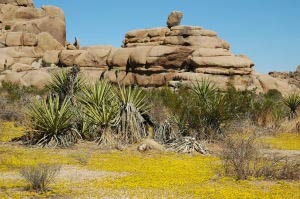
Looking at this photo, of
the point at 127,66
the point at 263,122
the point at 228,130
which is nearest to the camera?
the point at 228,130

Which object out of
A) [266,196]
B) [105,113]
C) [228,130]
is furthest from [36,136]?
[266,196]

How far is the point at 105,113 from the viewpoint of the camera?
18.0m

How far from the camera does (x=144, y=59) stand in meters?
48.2

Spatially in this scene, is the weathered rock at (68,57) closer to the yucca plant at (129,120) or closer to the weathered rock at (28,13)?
the weathered rock at (28,13)

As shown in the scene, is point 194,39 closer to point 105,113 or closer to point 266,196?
point 105,113

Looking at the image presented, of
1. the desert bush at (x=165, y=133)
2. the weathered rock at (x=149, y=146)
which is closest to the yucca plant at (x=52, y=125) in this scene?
the weathered rock at (x=149, y=146)

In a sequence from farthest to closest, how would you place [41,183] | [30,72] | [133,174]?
[30,72], [133,174], [41,183]

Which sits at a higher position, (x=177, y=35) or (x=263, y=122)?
(x=177, y=35)

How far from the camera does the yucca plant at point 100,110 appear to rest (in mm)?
17969

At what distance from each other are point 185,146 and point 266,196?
23.9 feet

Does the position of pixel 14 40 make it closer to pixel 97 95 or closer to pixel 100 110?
pixel 97 95

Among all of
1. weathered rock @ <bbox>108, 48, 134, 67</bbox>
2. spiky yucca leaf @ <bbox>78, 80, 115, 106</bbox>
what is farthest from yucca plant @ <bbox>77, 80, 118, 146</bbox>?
weathered rock @ <bbox>108, 48, 134, 67</bbox>

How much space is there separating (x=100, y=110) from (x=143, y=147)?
3124 millimetres

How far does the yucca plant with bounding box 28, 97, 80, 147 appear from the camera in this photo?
55.8ft
